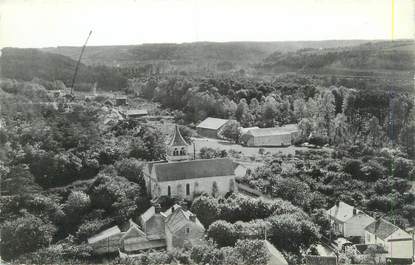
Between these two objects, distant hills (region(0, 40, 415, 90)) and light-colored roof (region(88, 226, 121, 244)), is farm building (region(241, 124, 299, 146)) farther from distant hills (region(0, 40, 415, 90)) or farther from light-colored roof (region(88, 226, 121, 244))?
light-colored roof (region(88, 226, 121, 244))

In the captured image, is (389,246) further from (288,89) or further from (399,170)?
(288,89)

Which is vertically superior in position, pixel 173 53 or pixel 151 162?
pixel 173 53

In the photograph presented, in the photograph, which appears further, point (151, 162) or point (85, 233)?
point (151, 162)

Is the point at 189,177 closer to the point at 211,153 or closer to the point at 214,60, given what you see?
the point at 211,153

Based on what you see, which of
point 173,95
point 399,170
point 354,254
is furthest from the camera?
point 173,95

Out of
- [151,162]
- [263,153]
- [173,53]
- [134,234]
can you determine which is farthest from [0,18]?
[263,153]

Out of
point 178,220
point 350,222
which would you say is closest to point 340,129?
point 350,222

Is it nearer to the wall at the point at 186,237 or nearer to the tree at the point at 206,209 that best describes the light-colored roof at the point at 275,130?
the tree at the point at 206,209

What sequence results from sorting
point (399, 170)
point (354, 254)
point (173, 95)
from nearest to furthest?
1. point (354, 254)
2. point (399, 170)
3. point (173, 95)

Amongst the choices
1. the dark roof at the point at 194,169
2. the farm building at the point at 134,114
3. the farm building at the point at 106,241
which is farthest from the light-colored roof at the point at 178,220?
the farm building at the point at 134,114
